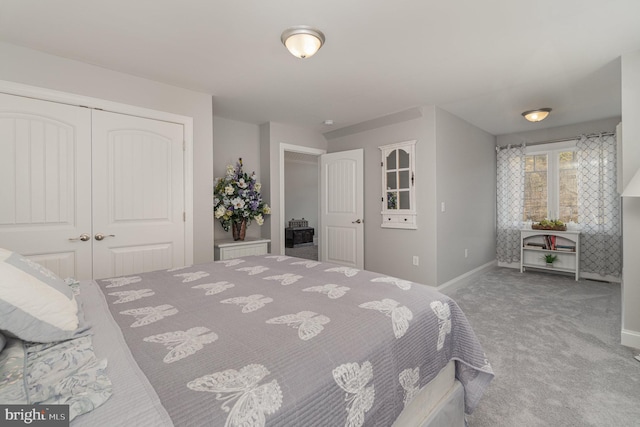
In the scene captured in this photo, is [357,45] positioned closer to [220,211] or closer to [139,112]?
[139,112]

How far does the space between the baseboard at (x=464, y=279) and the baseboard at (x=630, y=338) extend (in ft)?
5.42

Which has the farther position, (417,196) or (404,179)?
(404,179)

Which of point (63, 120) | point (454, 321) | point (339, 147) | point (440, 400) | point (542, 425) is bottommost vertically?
point (542, 425)

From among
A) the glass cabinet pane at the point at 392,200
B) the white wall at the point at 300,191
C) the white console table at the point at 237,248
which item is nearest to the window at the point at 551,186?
the glass cabinet pane at the point at 392,200

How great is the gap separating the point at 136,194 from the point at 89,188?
360mm

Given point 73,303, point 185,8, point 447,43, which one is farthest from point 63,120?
point 447,43

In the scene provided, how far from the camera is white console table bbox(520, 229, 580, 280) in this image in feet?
14.6

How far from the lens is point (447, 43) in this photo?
2283mm

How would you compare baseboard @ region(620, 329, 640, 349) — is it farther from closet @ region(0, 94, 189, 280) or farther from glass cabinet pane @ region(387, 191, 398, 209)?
closet @ region(0, 94, 189, 280)

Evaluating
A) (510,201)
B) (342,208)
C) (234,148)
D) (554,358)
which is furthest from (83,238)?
(510,201)

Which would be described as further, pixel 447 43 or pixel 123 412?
pixel 447 43

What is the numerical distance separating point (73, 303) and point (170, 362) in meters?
0.59

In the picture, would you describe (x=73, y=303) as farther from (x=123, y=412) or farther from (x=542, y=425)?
(x=542, y=425)

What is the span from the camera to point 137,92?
282 centimetres
